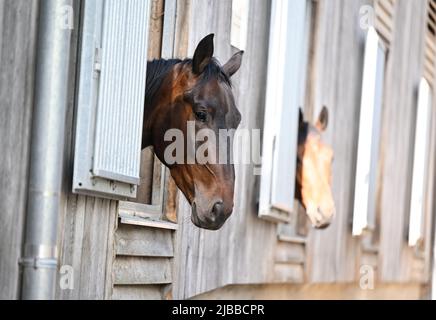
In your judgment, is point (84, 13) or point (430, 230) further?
point (430, 230)

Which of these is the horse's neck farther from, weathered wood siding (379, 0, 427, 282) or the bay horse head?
weathered wood siding (379, 0, 427, 282)

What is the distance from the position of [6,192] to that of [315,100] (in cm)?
571

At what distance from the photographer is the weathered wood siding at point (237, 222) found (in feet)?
25.6

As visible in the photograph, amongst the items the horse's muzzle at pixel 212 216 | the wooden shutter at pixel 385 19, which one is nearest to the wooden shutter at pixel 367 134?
the wooden shutter at pixel 385 19

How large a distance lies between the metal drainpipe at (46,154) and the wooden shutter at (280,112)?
3.52m

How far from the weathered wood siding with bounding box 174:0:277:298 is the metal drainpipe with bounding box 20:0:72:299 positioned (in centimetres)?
188

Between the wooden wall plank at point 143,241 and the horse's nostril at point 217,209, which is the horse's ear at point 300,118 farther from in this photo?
the horse's nostril at point 217,209

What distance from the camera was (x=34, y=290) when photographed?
5750mm

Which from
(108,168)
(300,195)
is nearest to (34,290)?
(108,168)

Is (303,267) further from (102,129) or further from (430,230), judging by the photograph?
(430,230)

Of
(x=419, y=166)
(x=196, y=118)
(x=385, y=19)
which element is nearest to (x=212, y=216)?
(x=196, y=118)

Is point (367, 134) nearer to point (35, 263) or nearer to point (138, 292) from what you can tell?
point (138, 292)

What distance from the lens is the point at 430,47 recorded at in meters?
16.9

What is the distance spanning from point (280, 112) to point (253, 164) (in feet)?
1.62
